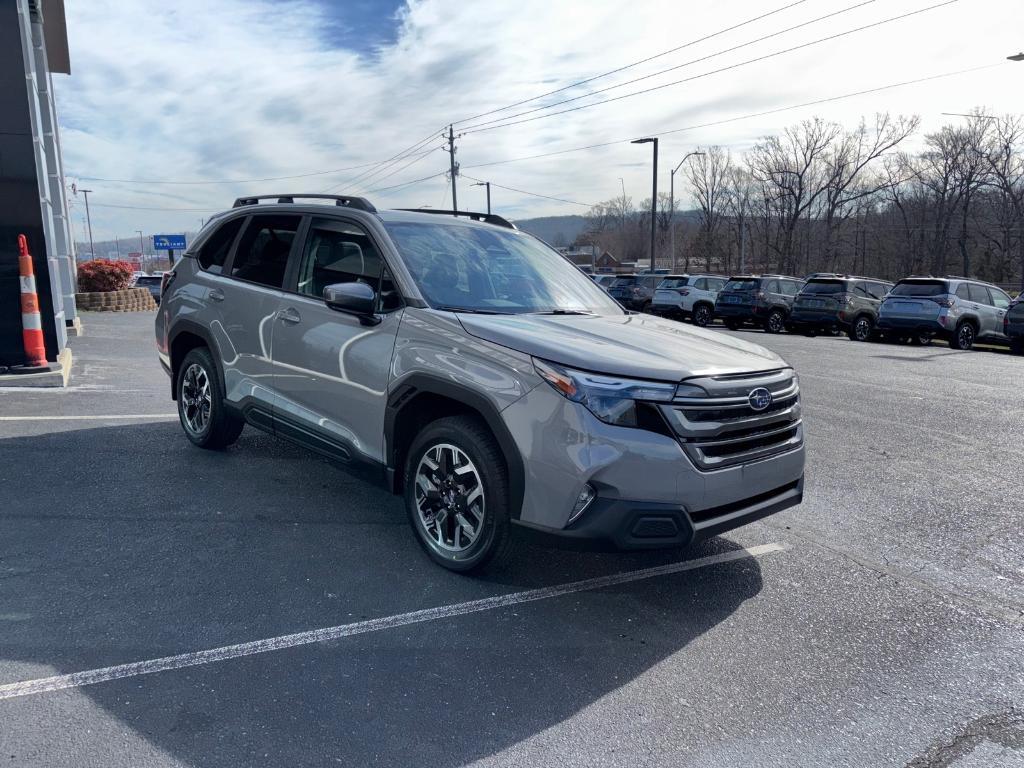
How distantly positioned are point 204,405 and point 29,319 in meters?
4.25

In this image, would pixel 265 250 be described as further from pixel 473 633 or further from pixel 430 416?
pixel 473 633

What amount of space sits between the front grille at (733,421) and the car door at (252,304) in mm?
2923

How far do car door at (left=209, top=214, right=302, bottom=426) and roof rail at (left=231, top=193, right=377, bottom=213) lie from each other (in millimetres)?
153

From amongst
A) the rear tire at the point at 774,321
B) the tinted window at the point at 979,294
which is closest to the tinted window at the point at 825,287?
the rear tire at the point at 774,321

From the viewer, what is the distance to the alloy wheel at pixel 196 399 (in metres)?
5.93

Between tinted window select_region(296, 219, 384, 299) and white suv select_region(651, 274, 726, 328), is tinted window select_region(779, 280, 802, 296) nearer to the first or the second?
white suv select_region(651, 274, 726, 328)

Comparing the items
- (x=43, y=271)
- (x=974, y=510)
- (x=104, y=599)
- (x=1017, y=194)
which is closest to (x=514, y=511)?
(x=104, y=599)

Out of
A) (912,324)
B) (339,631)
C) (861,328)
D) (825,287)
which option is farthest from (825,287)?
(339,631)

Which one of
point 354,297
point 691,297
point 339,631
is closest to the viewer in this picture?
point 339,631

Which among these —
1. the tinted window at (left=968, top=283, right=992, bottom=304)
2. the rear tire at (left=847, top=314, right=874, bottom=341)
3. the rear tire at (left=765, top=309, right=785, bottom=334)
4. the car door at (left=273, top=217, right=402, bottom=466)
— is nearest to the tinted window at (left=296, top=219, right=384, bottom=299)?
the car door at (left=273, top=217, right=402, bottom=466)

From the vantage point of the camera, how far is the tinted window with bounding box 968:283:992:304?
18.7 metres

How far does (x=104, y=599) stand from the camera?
11.7 ft

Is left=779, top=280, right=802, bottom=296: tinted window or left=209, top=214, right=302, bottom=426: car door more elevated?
left=209, top=214, right=302, bottom=426: car door

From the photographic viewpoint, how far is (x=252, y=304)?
Answer: 17.3 feet
